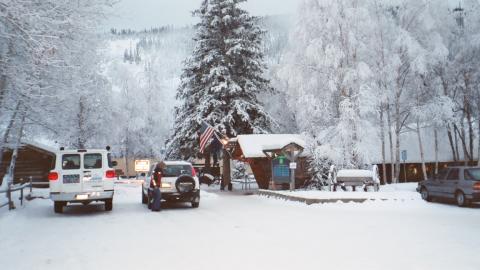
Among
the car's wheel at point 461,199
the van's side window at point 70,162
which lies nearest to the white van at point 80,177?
the van's side window at point 70,162

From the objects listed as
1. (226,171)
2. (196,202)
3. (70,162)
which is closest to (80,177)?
(70,162)

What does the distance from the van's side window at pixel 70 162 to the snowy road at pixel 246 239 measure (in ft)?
Result: 5.69

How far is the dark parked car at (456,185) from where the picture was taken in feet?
55.1

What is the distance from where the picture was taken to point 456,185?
17547 mm

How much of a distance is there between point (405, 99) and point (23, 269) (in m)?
28.6

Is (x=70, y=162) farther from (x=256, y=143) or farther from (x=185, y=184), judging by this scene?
(x=256, y=143)

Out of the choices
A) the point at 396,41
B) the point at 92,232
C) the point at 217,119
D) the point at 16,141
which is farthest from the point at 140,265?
the point at 217,119

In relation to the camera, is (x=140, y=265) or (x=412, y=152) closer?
(x=140, y=265)

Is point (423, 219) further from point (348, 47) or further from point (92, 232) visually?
point (348, 47)

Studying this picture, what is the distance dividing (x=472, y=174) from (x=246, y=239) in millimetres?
11424

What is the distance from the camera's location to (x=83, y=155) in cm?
1625

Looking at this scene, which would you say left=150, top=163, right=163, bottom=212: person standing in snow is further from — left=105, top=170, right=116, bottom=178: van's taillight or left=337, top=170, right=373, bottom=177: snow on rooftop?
left=337, top=170, right=373, bottom=177: snow on rooftop

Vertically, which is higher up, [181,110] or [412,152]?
[181,110]

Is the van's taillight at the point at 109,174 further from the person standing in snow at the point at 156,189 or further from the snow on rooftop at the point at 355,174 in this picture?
the snow on rooftop at the point at 355,174
